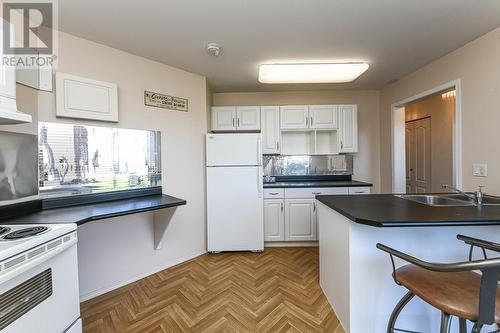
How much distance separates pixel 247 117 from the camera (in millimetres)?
3674

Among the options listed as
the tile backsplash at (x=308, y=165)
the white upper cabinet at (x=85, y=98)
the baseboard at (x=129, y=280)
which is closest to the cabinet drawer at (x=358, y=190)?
the tile backsplash at (x=308, y=165)

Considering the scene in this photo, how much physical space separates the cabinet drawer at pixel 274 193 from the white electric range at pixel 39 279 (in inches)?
91.1

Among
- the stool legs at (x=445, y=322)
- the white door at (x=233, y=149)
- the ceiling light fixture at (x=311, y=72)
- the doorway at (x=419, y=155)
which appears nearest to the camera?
the stool legs at (x=445, y=322)

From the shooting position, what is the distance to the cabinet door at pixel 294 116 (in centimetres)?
365

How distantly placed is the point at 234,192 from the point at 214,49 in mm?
1722

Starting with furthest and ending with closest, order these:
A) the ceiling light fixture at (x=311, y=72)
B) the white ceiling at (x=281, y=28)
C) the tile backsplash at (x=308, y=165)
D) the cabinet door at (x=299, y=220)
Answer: the tile backsplash at (x=308, y=165) → the cabinet door at (x=299, y=220) → the ceiling light fixture at (x=311, y=72) → the white ceiling at (x=281, y=28)

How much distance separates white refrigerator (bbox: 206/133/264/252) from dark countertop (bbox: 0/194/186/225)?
2.94ft

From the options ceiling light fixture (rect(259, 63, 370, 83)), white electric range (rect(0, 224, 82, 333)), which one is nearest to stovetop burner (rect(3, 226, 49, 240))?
white electric range (rect(0, 224, 82, 333))

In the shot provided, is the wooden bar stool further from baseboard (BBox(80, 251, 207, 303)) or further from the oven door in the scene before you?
baseboard (BBox(80, 251, 207, 303))

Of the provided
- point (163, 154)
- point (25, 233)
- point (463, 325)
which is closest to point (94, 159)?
point (163, 154)

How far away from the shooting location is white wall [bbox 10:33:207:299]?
2.18 meters

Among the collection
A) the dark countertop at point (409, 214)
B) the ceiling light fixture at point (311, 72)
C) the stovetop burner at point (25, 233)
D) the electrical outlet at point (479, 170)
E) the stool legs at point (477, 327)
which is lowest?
the stool legs at point (477, 327)

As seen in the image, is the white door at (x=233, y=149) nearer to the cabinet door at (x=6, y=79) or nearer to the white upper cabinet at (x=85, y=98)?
the white upper cabinet at (x=85, y=98)

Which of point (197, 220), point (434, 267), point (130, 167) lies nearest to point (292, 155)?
point (197, 220)
